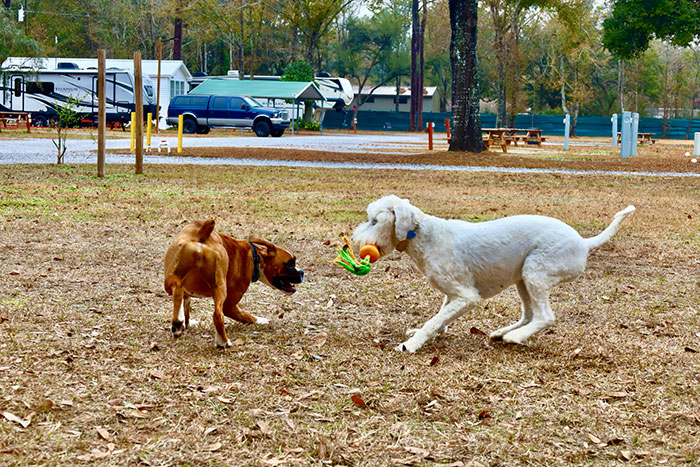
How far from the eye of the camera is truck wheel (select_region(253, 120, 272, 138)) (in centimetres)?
3853

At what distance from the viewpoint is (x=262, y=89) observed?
45969mm

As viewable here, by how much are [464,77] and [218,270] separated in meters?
20.4

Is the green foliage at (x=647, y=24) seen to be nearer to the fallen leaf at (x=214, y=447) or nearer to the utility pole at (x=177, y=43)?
the fallen leaf at (x=214, y=447)

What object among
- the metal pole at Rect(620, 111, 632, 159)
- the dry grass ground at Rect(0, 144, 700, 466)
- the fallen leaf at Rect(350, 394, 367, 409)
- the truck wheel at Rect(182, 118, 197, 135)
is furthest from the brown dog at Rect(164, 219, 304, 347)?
the truck wheel at Rect(182, 118, 197, 135)

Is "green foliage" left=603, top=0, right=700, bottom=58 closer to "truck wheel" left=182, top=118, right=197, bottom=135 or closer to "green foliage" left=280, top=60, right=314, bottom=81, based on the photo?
"truck wheel" left=182, top=118, right=197, bottom=135

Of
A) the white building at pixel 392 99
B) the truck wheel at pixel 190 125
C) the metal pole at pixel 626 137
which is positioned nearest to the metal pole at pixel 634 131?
the metal pole at pixel 626 137

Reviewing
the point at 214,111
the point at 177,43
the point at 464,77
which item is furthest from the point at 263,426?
the point at 177,43

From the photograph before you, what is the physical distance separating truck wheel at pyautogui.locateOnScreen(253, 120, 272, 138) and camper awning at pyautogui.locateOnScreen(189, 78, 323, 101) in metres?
5.91

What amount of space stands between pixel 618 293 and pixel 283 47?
2471 inches

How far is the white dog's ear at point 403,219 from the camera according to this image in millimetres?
4641

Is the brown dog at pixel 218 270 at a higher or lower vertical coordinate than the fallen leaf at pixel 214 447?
higher

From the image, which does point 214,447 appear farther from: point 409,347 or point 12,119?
point 12,119

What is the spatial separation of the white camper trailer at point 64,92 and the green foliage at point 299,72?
12.1 metres

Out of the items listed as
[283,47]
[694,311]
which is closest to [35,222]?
[694,311]
